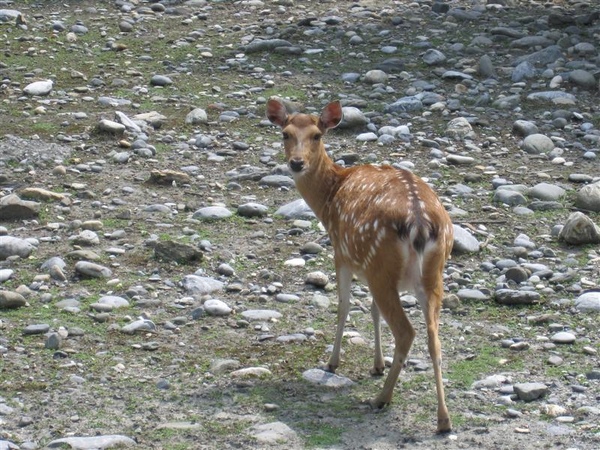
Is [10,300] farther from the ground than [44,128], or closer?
farther from the ground

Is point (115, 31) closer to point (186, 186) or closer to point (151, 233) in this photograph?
point (186, 186)

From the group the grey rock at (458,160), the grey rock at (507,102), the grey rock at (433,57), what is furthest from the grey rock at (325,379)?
the grey rock at (433,57)

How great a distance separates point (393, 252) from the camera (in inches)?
287

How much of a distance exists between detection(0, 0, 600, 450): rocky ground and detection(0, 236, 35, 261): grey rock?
0.02 m

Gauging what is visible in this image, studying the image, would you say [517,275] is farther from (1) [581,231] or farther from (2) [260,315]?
(2) [260,315]

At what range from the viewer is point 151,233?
10.4m

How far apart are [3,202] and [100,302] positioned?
7.37ft

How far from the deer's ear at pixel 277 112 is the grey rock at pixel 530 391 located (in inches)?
118

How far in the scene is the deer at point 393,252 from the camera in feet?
23.7

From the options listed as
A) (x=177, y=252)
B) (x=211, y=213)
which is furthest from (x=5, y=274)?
→ (x=211, y=213)

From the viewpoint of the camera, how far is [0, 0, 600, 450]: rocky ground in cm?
738

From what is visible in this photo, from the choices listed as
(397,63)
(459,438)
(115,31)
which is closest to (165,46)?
(115,31)

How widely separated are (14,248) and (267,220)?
2.30 meters

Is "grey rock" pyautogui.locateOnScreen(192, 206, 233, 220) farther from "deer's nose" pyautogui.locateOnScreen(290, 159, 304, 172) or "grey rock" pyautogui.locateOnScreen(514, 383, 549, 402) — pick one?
"grey rock" pyautogui.locateOnScreen(514, 383, 549, 402)
